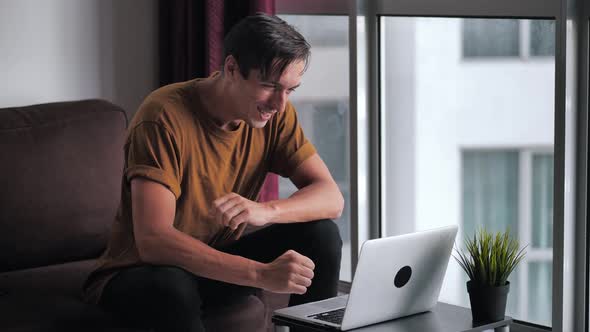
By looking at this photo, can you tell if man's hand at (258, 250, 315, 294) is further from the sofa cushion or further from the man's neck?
the man's neck

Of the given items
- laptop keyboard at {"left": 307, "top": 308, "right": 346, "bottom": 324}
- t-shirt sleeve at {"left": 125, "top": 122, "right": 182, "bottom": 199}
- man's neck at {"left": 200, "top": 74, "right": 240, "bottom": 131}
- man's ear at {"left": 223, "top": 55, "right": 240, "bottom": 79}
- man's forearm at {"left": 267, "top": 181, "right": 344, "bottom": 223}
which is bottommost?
laptop keyboard at {"left": 307, "top": 308, "right": 346, "bottom": 324}

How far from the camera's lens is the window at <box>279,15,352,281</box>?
320 centimetres

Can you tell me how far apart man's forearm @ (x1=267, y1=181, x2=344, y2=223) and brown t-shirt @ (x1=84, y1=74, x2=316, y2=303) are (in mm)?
113

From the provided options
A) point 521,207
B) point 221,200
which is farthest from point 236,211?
point 521,207

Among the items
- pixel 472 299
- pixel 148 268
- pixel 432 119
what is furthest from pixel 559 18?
pixel 148 268

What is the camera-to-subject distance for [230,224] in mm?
1938

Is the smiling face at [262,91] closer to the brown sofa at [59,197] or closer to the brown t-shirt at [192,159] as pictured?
the brown t-shirt at [192,159]

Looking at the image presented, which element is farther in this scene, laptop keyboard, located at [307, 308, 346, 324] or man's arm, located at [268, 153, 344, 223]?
man's arm, located at [268, 153, 344, 223]

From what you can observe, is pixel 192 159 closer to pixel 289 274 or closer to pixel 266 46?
pixel 266 46

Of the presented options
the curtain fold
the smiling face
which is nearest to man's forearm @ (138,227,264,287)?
the smiling face

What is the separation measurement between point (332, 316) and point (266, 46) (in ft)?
2.04

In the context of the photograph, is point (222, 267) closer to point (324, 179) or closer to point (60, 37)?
point (324, 179)

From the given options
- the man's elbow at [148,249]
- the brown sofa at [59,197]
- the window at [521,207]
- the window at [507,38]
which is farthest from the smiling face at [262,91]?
the window at [521,207]

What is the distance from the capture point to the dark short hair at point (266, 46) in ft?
6.46
